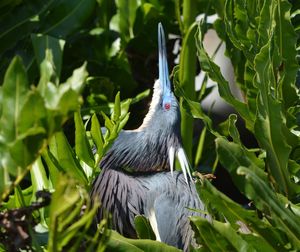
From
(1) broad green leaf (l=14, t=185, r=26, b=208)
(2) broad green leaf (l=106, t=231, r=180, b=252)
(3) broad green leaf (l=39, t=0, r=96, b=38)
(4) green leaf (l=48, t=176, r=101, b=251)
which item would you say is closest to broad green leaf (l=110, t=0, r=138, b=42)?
(3) broad green leaf (l=39, t=0, r=96, b=38)

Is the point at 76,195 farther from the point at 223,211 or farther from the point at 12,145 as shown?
the point at 223,211

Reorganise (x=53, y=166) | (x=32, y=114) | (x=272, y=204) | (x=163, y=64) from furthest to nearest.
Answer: (x=163, y=64), (x=53, y=166), (x=272, y=204), (x=32, y=114)

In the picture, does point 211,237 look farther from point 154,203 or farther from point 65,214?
point 154,203

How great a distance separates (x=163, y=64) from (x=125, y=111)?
610 millimetres

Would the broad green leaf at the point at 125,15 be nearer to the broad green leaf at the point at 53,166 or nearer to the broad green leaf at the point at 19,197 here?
the broad green leaf at the point at 53,166

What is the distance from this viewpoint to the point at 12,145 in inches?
53.7

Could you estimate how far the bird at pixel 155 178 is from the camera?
2629 mm

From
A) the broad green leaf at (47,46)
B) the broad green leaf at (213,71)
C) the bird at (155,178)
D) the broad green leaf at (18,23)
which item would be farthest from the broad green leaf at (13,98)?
the broad green leaf at (18,23)

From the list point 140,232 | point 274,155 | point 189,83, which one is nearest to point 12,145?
point 140,232

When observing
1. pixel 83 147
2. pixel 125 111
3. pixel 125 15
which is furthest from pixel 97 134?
pixel 125 15

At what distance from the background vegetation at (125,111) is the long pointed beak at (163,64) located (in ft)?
0.35

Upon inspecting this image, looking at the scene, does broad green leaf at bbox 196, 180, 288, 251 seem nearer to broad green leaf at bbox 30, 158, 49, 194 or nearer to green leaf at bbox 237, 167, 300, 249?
green leaf at bbox 237, 167, 300, 249

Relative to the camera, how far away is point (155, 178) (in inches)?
111

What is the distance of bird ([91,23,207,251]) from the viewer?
2.63m
